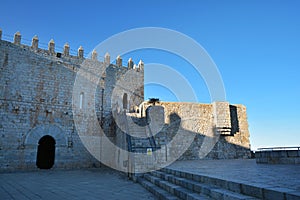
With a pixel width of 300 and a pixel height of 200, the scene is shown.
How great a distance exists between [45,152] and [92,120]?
3.59 metres

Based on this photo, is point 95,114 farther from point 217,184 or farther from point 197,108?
point 217,184

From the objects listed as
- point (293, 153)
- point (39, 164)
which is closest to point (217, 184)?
point (293, 153)

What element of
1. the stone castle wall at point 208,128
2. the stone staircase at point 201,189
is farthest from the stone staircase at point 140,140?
the stone castle wall at point 208,128

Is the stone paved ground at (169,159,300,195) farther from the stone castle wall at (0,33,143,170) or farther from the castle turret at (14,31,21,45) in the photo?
the castle turret at (14,31,21,45)

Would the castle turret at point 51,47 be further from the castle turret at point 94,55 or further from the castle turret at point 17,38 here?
the castle turret at point 94,55

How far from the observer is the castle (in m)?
10.7

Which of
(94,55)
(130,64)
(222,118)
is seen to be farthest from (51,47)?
(222,118)

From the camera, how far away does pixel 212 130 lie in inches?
599

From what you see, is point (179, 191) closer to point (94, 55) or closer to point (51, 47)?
point (51, 47)

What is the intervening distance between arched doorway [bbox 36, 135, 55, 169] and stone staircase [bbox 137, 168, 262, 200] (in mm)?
8962

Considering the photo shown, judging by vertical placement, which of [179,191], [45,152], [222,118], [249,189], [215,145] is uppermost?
[222,118]

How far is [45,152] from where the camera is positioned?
44.6 feet

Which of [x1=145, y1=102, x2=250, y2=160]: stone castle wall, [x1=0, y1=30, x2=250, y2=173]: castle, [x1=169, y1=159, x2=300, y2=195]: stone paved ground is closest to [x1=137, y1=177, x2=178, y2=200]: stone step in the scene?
[x1=169, y1=159, x2=300, y2=195]: stone paved ground

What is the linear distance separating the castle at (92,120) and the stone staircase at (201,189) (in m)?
2.47
